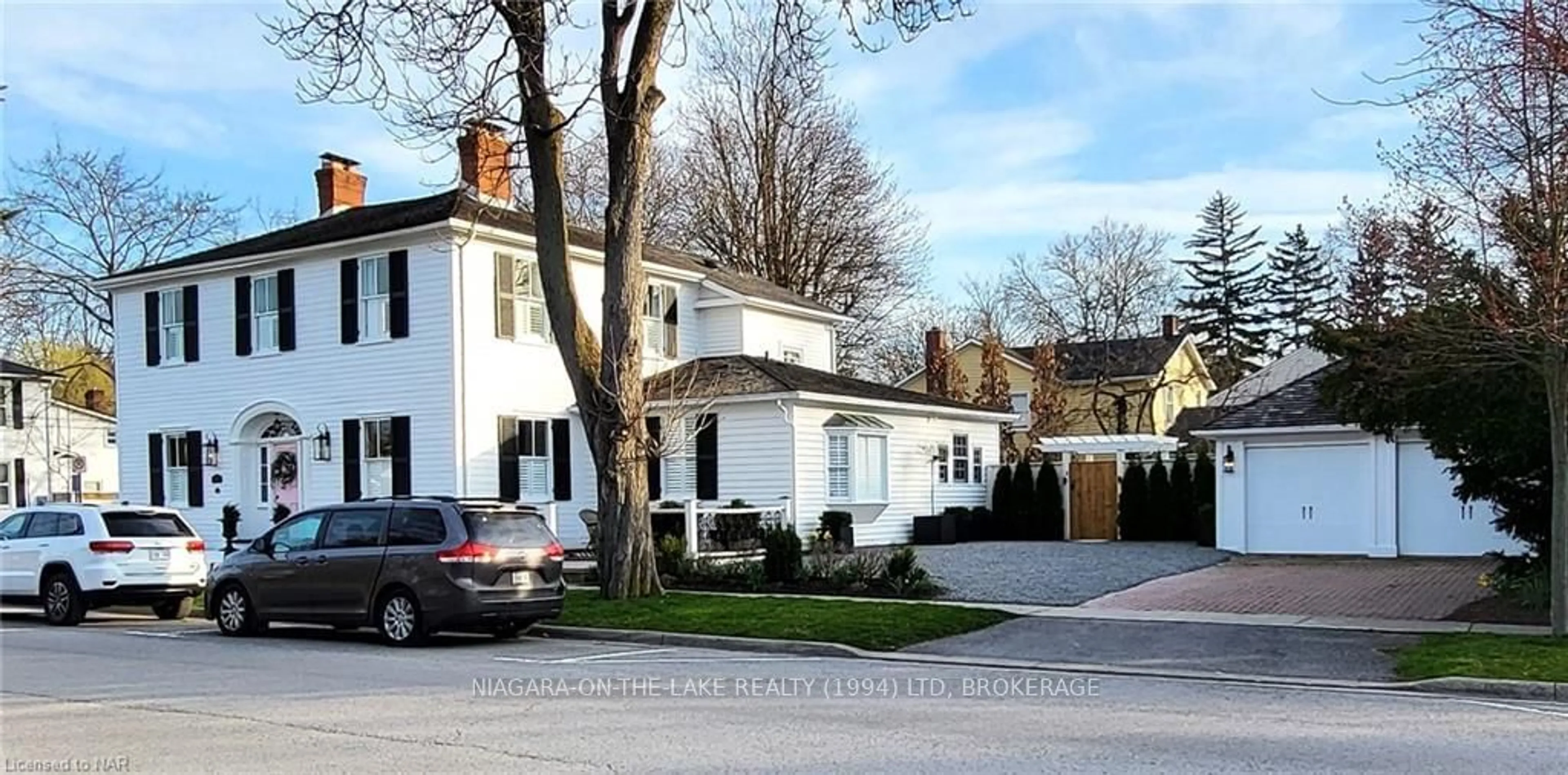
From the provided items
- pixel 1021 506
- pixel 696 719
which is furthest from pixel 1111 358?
pixel 696 719

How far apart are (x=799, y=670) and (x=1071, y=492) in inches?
810

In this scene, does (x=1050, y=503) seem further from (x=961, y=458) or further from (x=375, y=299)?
(x=375, y=299)

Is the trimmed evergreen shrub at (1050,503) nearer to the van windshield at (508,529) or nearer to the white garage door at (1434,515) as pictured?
the white garage door at (1434,515)

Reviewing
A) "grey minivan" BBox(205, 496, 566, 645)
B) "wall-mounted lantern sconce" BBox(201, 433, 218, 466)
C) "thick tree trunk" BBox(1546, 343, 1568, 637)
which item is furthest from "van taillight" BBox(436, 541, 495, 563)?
"wall-mounted lantern sconce" BBox(201, 433, 218, 466)

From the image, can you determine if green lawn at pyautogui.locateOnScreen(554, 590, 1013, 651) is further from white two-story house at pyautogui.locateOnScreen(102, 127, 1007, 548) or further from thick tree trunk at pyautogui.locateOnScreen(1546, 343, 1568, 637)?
white two-story house at pyautogui.locateOnScreen(102, 127, 1007, 548)

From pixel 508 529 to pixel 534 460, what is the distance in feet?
42.5

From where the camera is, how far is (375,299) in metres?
26.9

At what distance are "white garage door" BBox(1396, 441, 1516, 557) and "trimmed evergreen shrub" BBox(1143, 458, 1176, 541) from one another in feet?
22.7

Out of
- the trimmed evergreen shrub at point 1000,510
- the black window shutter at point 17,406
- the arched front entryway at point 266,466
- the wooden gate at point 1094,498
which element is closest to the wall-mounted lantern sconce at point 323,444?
the arched front entryway at point 266,466

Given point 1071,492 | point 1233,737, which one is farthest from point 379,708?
point 1071,492

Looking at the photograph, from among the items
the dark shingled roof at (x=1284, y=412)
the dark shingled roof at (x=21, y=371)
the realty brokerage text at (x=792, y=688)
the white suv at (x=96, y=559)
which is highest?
the dark shingled roof at (x=21, y=371)

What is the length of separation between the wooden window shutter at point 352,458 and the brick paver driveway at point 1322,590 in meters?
15.8

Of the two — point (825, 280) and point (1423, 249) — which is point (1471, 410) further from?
point (825, 280)

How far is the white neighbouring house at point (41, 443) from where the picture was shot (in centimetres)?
4541
